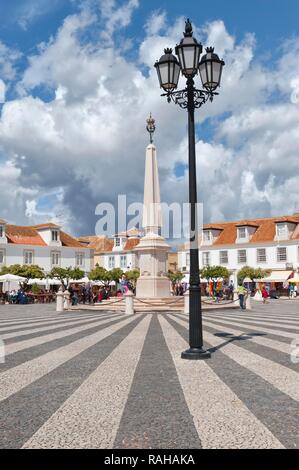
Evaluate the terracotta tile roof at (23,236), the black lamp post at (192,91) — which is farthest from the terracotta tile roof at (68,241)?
the black lamp post at (192,91)

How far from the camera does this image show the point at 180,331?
13555 millimetres

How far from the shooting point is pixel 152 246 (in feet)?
89.0

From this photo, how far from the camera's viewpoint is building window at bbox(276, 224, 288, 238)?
192 feet

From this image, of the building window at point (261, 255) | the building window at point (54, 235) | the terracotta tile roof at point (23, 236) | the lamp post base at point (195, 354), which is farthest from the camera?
the building window at point (54, 235)

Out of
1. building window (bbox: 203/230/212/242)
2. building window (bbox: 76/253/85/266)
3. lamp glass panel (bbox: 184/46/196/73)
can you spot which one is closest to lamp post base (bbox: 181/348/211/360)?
lamp glass panel (bbox: 184/46/196/73)

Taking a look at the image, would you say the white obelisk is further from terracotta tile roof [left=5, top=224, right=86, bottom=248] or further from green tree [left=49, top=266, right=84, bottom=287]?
terracotta tile roof [left=5, top=224, right=86, bottom=248]

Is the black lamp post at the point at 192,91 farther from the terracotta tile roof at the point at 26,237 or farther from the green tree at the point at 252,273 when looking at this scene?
the terracotta tile roof at the point at 26,237

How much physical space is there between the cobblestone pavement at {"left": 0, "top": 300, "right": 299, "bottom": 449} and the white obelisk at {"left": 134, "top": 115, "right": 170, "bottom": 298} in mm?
16647

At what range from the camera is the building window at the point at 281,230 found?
5850cm

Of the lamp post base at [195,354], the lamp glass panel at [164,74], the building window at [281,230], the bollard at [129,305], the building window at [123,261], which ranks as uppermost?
the building window at [281,230]

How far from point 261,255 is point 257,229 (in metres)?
4.54

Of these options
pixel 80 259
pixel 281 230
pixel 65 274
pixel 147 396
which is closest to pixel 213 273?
pixel 281 230

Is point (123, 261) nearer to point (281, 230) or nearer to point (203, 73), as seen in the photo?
point (281, 230)

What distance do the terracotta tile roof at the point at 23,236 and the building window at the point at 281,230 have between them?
32510mm
